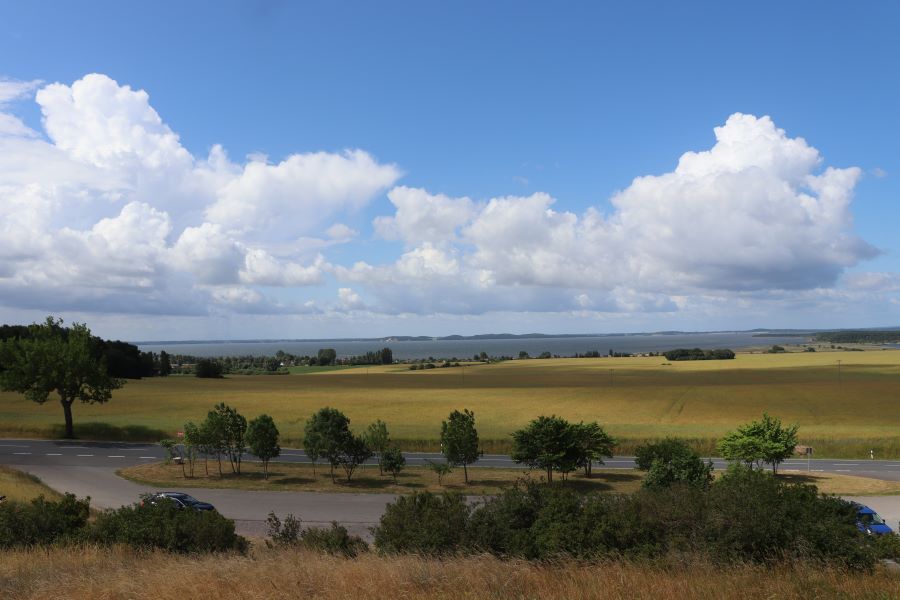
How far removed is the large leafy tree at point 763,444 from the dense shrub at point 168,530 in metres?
29.5

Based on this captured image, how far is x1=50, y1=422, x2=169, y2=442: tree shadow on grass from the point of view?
47.8 metres

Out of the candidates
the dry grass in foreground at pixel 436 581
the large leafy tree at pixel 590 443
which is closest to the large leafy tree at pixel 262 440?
the large leafy tree at pixel 590 443

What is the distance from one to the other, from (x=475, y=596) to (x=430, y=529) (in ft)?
13.1

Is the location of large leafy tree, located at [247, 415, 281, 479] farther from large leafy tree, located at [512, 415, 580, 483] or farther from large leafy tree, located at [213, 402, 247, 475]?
large leafy tree, located at [512, 415, 580, 483]

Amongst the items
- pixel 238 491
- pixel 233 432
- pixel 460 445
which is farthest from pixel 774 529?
pixel 233 432

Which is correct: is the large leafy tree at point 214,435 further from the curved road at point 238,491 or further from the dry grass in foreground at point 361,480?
the curved road at point 238,491

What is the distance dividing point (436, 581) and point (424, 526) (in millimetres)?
3273

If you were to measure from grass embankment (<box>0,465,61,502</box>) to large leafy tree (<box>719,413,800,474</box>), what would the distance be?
113 feet

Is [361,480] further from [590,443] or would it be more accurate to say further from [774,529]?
[774,529]

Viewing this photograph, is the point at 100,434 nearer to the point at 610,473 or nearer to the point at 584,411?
the point at 610,473

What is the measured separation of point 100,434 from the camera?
4900cm

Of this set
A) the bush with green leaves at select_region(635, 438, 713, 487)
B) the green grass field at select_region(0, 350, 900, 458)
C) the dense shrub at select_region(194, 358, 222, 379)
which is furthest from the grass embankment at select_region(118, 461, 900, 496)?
the dense shrub at select_region(194, 358, 222, 379)

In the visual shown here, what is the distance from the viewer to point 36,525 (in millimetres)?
13414

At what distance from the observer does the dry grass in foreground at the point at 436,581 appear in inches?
281
